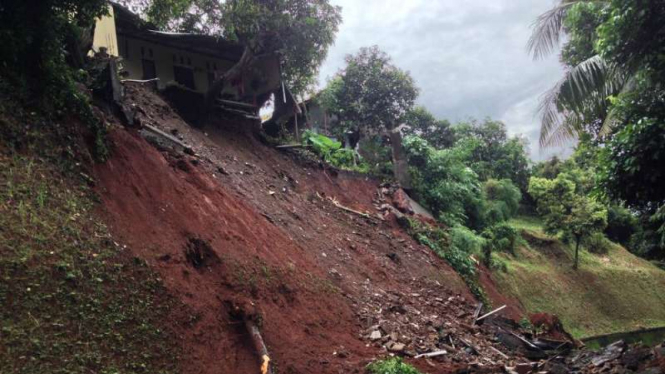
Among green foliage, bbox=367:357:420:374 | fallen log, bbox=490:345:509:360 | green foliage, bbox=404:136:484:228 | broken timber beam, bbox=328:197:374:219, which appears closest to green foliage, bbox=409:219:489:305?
broken timber beam, bbox=328:197:374:219

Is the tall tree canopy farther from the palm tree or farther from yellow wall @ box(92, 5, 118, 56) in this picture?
yellow wall @ box(92, 5, 118, 56)

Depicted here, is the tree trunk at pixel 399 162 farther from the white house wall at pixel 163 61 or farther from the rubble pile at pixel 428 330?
the rubble pile at pixel 428 330

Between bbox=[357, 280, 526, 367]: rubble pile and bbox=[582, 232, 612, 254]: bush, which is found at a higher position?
bbox=[357, 280, 526, 367]: rubble pile

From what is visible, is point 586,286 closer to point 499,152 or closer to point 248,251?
point 499,152

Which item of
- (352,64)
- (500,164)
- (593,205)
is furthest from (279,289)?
(500,164)

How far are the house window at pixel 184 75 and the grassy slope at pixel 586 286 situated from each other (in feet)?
48.2

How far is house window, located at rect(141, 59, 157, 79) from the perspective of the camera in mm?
18609

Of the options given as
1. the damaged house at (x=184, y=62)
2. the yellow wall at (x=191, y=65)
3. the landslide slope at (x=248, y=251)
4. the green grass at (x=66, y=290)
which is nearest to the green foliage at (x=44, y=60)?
the landslide slope at (x=248, y=251)

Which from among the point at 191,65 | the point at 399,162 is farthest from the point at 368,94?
the point at 191,65

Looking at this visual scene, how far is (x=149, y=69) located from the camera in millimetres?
18812

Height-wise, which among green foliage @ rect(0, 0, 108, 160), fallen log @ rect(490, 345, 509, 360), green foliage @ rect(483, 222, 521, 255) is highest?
green foliage @ rect(0, 0, 108, 160)

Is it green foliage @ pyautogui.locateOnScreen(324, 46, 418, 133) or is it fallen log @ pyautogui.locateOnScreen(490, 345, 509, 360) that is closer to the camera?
fallen log @ pyautogui.locateOnScreen(490, 345, 509, 360)

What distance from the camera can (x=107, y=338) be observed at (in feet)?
19.2

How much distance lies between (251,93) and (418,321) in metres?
12.3
